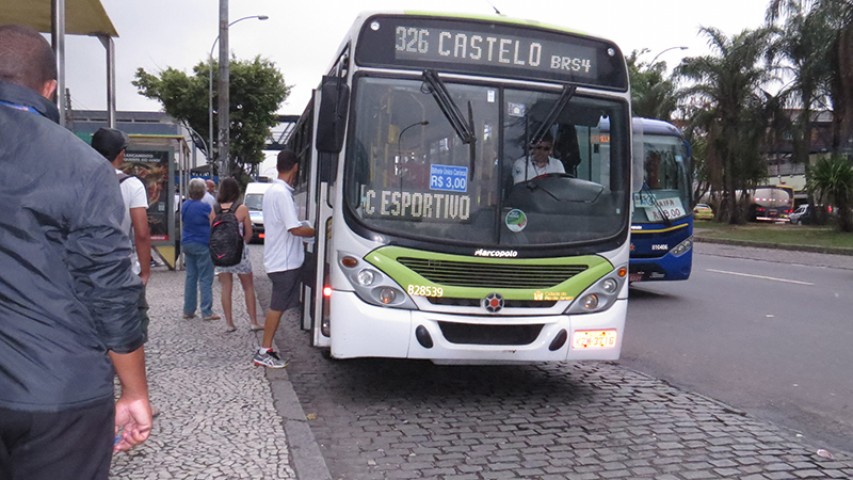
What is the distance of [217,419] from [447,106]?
272 centimetres

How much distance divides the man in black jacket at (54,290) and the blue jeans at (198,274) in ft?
24.3

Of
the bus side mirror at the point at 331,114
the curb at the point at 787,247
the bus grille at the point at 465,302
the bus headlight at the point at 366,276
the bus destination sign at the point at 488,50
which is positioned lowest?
the curb at the point at 787,247

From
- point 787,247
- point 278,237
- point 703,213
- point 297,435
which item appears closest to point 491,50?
point 278,237

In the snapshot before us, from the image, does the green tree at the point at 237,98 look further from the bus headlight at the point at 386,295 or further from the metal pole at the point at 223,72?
the bus headlight at the point at 386,295

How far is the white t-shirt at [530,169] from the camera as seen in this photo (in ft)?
19.8

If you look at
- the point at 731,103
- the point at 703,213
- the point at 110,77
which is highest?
the point at 731,103

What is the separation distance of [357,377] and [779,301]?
7.49 metres

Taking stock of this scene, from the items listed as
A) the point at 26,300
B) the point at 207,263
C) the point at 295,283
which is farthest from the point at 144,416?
the point at 207,263

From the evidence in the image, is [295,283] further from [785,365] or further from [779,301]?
[779,301]

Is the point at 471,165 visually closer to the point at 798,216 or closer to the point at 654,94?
the point at 654,94

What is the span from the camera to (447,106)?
5.92 m

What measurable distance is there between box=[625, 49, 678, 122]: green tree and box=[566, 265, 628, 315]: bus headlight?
109 feet

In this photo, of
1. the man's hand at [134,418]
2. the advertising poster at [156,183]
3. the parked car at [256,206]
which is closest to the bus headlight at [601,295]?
the man's hand at [134,418]

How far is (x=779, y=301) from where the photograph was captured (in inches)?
465
